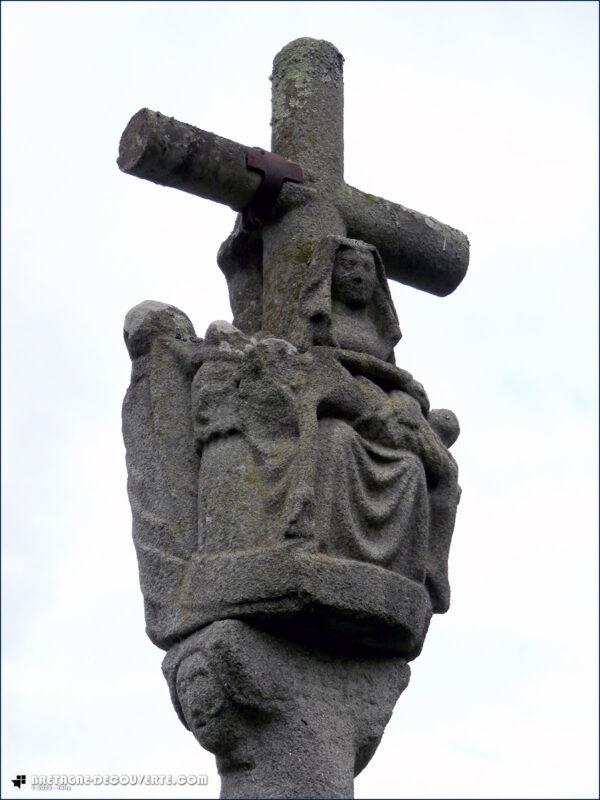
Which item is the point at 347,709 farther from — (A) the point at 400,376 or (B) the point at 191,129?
(B) the point at 191,129

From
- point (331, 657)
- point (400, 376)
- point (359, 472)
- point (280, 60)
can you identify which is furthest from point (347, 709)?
point (280, 60)

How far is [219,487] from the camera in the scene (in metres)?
8.65

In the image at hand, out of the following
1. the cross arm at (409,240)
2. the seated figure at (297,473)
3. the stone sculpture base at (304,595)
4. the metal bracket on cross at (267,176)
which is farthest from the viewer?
the cross arm at (409,240)

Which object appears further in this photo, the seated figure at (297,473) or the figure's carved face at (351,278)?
the figure's carved face at (351,278)

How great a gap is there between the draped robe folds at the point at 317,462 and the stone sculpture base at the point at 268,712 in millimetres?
477

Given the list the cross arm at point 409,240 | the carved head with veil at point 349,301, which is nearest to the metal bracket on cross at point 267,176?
the cross arm at point 409,240

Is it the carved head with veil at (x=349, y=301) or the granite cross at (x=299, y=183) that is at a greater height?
the granite cross at (x=299, y=183)

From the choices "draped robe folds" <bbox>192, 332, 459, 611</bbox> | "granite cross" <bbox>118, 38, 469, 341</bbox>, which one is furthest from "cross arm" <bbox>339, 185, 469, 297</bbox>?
"draped robe folds" <bbox>192, 332, 459, 611</bbox>

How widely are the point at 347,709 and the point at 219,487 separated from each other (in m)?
1.18

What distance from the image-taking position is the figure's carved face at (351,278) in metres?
9.34

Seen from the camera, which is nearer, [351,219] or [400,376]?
[400,376]

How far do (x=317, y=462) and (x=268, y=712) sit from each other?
1.17 meters

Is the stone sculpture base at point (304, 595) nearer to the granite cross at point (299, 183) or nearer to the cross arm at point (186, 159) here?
the granite cross at point (299, 183)

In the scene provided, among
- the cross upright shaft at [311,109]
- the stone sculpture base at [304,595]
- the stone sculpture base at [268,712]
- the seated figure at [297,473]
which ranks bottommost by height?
the stone sculpture base at [268,712]
